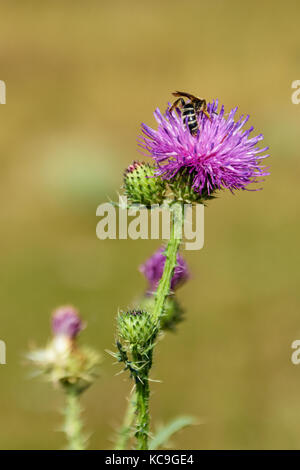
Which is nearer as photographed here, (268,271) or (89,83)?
(268,271)

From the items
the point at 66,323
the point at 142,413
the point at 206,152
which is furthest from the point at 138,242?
the point at 142,413

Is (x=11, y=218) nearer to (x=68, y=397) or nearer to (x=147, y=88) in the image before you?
(x=147, y=88)

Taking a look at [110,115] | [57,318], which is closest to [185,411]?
[57,318]

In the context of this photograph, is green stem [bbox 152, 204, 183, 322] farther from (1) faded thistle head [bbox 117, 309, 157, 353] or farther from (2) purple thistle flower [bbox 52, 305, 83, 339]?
(2) purple thistle flower [bbox 52, 305, 83, 339]

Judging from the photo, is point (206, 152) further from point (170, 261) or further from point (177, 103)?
point (170, 261)

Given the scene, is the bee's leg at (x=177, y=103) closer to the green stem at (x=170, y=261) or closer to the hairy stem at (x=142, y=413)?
the green stem at (x=170, y=261)

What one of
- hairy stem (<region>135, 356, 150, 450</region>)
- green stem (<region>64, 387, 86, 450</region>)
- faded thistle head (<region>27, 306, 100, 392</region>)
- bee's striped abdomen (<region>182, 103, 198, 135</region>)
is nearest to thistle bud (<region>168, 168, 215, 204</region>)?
bee's striped abdomen (<region>182, 103, 198, 135</region>)

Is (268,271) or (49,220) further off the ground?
(49,220)

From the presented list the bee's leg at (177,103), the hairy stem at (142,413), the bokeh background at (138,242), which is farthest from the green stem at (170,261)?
the bokeh background at (138,242)
